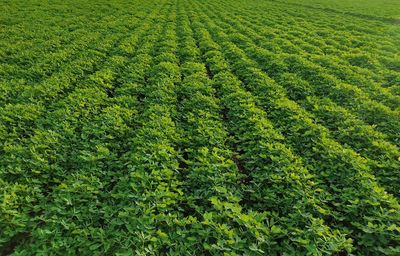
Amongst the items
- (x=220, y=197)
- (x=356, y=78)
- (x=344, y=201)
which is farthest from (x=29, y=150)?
(x=356, y=78)

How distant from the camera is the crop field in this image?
12.4ft

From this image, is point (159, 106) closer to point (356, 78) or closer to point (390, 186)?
point (390, 186)

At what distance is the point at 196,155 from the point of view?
557 cm

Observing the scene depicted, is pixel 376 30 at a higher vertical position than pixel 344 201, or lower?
higher

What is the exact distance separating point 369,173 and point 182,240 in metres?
4.09

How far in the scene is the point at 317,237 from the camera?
12.2 feet

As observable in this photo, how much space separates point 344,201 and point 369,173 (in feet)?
3.91

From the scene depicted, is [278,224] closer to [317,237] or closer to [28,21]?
[317,237]

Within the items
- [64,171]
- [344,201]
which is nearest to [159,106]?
[64,171]

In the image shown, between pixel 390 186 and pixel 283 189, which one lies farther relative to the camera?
pixel 390 186

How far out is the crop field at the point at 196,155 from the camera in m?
3.78

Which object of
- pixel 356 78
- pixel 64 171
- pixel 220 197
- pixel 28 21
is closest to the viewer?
pixel 220 197

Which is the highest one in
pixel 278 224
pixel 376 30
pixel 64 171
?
pixel 376 30

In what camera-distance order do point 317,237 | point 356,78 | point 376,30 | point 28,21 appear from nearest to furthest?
point 317,237 < point 356,78 < point 28,21 < point 376,30
